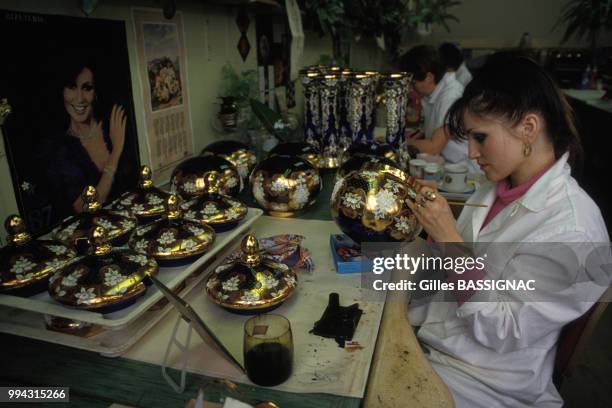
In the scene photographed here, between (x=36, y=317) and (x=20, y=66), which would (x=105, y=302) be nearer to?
(x=36, y=317)

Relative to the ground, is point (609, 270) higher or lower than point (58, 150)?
lower

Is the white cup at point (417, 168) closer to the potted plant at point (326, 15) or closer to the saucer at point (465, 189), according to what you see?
the saucer at point (465, 189)

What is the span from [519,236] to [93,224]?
1.04 meters

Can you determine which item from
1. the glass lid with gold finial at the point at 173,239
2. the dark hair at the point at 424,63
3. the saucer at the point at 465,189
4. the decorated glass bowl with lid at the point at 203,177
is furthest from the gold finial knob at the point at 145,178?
the dark hair at the point at 424,63

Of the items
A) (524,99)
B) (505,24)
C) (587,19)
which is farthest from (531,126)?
(505,24)

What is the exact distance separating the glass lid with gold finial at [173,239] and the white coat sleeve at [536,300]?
25.3 inches

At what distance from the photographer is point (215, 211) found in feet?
3.89

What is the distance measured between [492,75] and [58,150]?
116cm

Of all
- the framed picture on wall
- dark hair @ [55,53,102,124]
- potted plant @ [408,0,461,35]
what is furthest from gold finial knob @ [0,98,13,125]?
potted plant @ [408,0,461,35]

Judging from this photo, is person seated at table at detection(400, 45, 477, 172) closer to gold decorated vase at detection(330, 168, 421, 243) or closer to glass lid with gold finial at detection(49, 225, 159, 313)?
gold decorated vase at detection(330, 168, 421, 243)

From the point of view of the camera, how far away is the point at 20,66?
104 cm

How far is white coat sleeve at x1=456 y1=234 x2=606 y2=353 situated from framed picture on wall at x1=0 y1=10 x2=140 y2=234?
3.61ft

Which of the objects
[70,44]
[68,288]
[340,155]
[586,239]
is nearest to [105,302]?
[68,288]

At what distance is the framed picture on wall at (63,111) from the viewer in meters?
1.04
